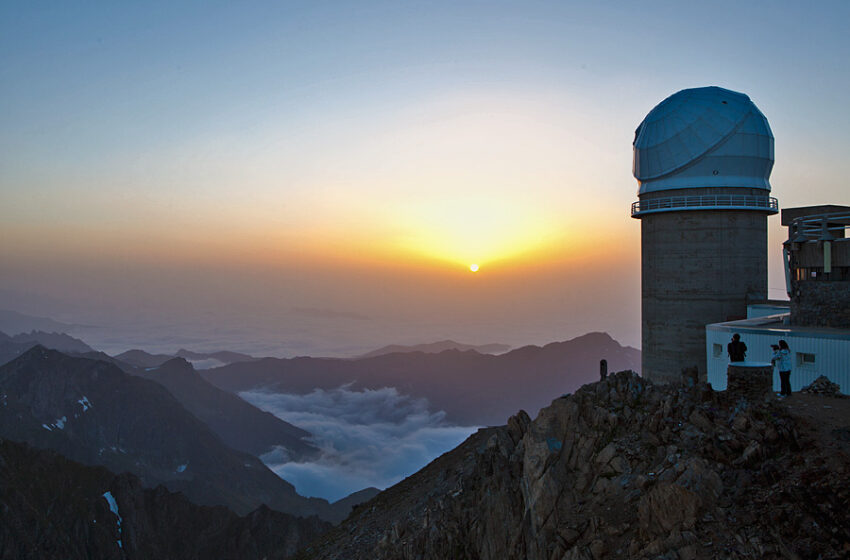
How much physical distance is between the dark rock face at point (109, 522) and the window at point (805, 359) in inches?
3370

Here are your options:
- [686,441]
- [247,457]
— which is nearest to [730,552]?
[686,441]

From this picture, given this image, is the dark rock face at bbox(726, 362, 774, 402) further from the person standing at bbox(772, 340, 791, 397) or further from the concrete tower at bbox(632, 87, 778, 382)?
the concrete tower at bbox(632, 87, 778, 382)

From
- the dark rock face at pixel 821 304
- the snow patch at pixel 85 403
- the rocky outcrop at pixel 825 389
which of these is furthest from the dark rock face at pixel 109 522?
the rocky outcrop at pixel 825 389

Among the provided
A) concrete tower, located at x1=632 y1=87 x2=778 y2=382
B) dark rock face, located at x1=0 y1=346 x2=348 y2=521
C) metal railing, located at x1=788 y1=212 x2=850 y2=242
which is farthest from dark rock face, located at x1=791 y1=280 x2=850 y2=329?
dark rock face, located at x1=0 y1=346 x2=348 y2=521

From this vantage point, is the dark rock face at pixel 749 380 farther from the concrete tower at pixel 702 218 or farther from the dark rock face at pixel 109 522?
the dark rock face at pixel 109 522

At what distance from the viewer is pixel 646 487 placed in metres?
14.5

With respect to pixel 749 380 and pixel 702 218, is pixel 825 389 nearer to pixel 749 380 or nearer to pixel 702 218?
pixel 749 380

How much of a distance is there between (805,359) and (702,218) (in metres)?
15.9

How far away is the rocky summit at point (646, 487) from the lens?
40.5 ft

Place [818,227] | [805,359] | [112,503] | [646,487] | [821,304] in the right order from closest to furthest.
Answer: [646,487] → [805,359] → [821,304] → [818,227] → [112,503]

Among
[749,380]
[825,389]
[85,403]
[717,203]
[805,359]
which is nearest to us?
[749,380]

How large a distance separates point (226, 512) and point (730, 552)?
4502 inches

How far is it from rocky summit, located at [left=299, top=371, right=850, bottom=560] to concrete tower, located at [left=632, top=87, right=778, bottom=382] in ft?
77.2

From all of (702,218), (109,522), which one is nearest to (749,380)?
(702,218)
